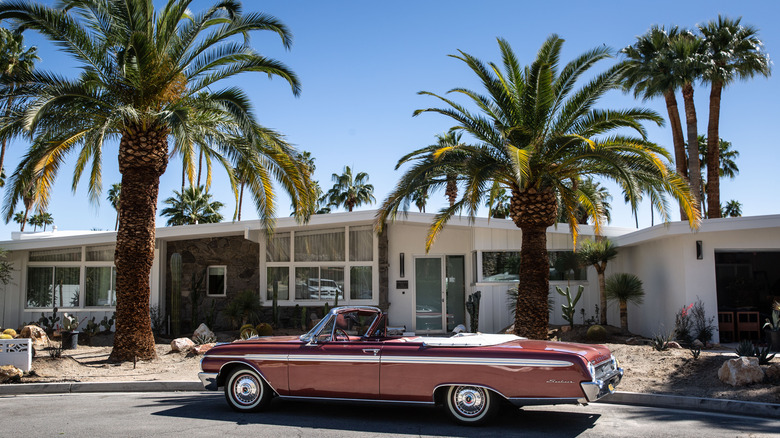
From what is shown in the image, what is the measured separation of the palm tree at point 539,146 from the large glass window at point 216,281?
26.8 ft

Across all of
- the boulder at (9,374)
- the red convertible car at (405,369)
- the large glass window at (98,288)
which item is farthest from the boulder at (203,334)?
the red convertible car at (405,369)

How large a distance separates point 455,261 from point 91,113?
10045 mm

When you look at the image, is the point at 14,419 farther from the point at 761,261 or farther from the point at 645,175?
the point at 761,261

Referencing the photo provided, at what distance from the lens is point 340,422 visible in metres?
7.02

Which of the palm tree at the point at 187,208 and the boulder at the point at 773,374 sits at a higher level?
the palm tree at the point at 187,208

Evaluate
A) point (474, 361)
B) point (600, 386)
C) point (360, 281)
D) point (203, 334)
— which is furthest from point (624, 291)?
point (203, 334)

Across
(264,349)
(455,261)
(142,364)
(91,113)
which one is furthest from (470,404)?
(455,261)

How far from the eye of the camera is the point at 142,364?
1177 centimetres

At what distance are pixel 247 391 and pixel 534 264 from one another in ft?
19.8

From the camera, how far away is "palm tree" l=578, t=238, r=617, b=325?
14.9 metres

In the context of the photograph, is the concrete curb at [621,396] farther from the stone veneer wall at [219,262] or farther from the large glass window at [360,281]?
the large glass window at [360,281]

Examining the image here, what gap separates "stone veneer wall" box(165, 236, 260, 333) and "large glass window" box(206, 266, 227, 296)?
4.7 inches

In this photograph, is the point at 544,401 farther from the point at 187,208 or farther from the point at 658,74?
the point at 187,208

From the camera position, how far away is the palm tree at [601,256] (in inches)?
585
